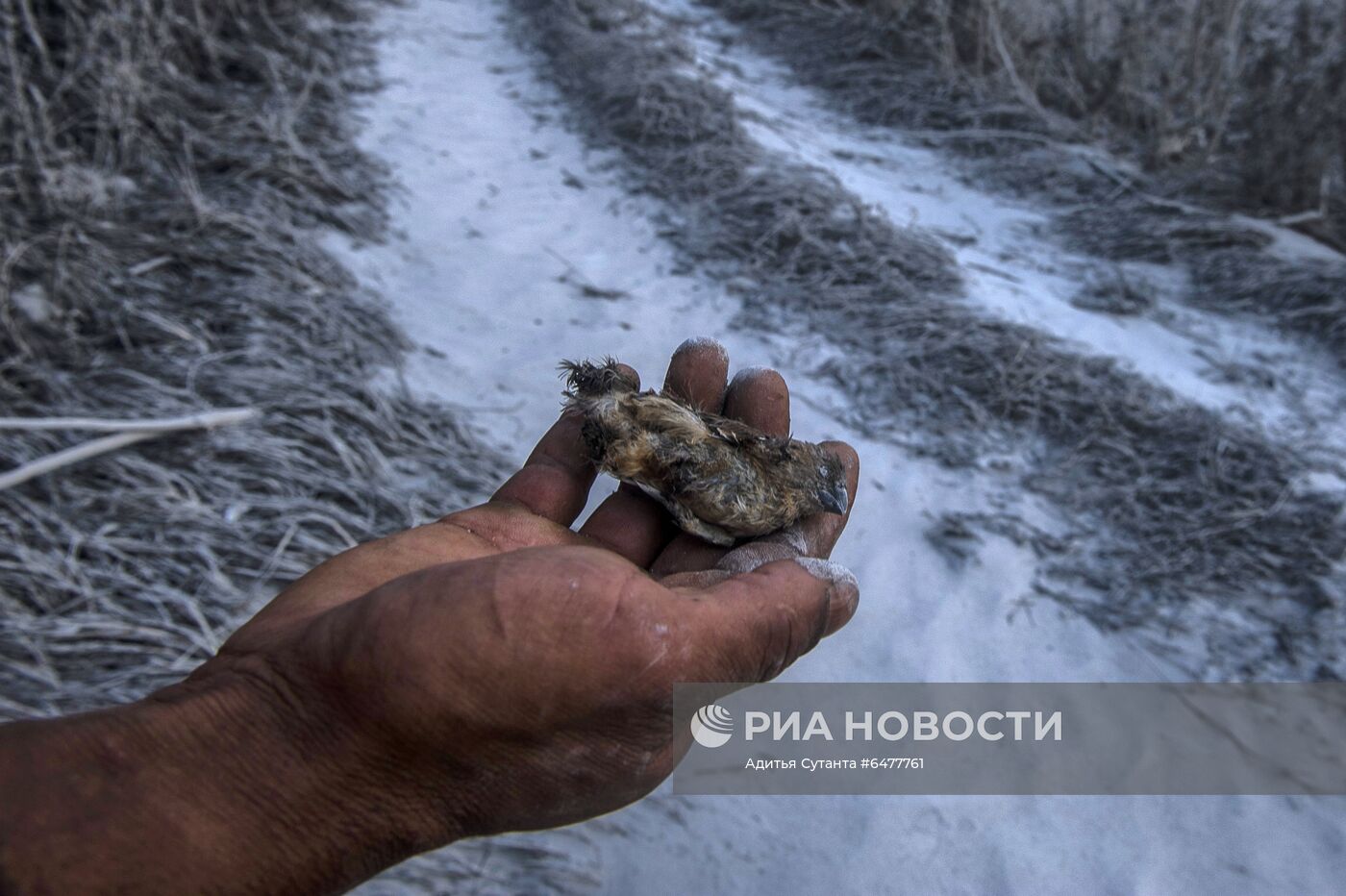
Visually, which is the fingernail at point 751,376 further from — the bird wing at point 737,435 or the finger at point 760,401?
the bird wing at point 737,435

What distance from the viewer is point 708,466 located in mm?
2156

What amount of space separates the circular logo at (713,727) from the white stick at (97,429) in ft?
6.42

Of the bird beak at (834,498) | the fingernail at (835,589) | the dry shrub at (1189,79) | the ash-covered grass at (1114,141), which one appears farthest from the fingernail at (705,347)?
the dry shrub at (1189,79)

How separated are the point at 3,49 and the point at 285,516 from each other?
284 centimetres

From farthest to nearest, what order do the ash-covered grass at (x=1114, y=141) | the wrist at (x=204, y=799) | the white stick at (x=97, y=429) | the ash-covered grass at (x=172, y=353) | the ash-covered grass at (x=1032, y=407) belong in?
the ash-covered grass at (x=1114, y=141) < the ash-covered grass at (x=1032, y=407) < the white stick at (x=97, y=429) < the ash-covered grass at (x=172, y=353) < the wrist at (x=204, y=799)

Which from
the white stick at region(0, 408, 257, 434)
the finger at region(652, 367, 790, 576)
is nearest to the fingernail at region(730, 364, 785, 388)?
the finger at region(652, 367, 790, 576)

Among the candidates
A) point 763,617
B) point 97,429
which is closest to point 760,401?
point 763,617

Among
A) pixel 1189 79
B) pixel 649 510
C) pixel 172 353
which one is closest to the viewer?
pixel 649 510

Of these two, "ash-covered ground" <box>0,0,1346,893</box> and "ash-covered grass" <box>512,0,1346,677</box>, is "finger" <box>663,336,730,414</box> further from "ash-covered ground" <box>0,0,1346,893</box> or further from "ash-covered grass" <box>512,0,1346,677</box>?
"ash-covered grass" <box>512,0,1346,677</box>

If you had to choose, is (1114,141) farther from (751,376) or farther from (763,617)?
(763,617)

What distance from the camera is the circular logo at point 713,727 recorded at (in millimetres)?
2125

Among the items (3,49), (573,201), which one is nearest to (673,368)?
(573,201)

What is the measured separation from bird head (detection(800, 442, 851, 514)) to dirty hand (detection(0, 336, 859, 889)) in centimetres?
60

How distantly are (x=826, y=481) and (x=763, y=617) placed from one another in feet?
2.28
